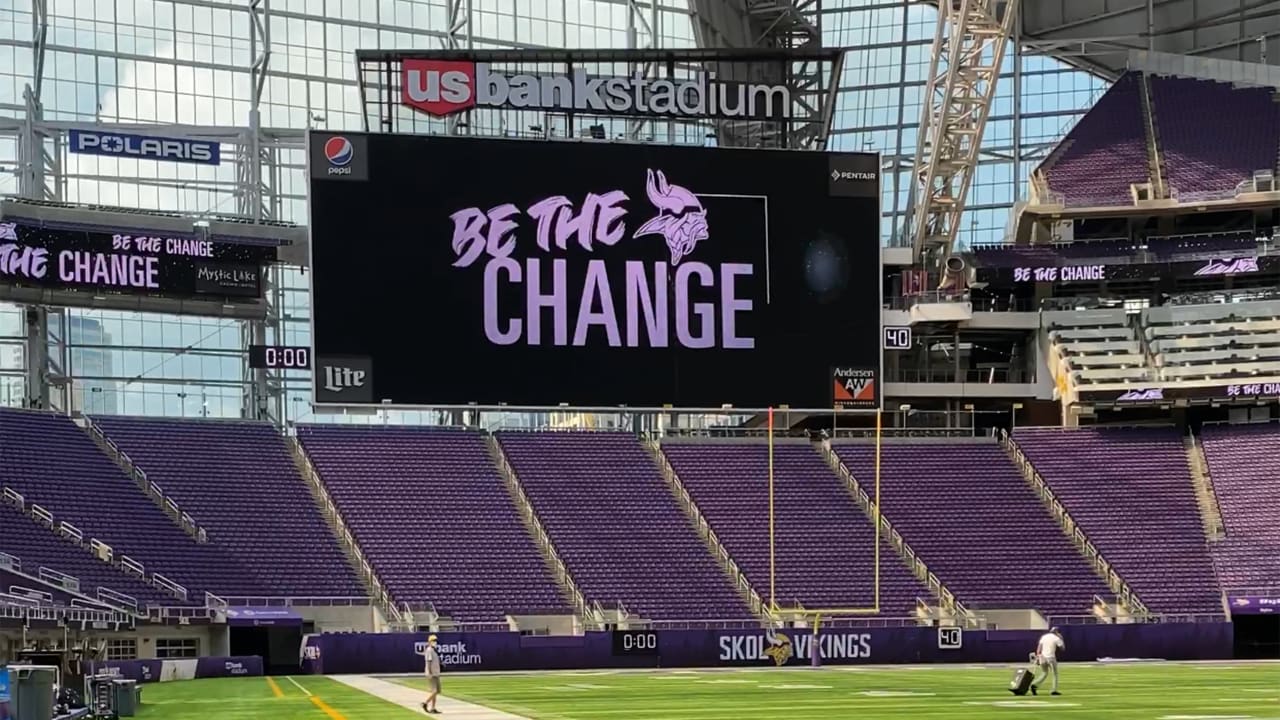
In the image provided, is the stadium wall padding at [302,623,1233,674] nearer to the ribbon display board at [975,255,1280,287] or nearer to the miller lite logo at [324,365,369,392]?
the miller lite logo at [324,365,369,392]

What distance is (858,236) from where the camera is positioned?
48.5 meters

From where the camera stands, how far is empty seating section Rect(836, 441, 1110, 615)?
46281mm

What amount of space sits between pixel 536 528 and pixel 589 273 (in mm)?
6414

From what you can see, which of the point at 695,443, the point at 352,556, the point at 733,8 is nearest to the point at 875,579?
the point at 695,443

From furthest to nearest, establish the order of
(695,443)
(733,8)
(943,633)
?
(733,8), (695,443), (943,633)

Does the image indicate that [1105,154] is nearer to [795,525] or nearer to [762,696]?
[795,525]

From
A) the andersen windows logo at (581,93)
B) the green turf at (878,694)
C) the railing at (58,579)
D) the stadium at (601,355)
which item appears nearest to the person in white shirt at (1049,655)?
the green turf at (878,694)

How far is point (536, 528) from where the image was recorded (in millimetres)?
47719

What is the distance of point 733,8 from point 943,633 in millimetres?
23146

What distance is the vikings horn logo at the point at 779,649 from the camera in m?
41.2

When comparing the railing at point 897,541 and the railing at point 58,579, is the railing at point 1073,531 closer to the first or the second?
the railing at point 897,541

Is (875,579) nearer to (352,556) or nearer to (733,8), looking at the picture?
(352,556)

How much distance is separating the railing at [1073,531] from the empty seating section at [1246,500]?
2.34 meters

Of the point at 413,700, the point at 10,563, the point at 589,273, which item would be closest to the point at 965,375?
the point at 589,273
